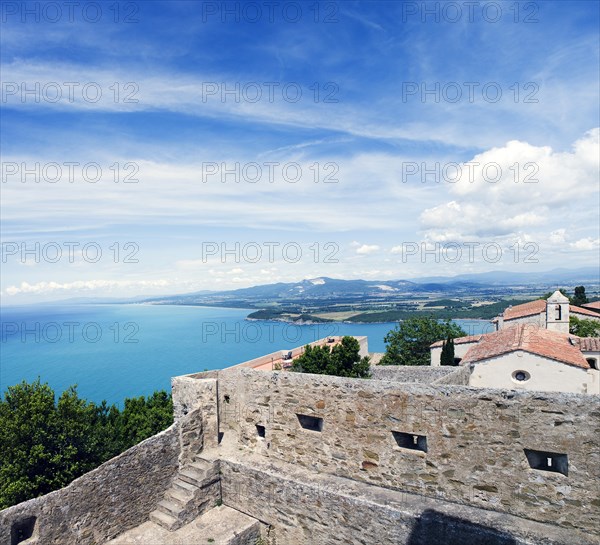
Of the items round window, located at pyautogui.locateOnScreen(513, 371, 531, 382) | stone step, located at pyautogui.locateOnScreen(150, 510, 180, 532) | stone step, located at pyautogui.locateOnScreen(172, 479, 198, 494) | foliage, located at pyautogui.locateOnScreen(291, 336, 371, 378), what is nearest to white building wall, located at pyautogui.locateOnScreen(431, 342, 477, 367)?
foliage, located at pyautogui.locateOnScreen(291, 336, 371, 378)

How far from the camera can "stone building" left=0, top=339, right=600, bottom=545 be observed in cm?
693

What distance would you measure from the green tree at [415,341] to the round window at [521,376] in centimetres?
1845

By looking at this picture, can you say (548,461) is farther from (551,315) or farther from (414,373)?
(551,315)

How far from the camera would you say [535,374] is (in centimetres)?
1412

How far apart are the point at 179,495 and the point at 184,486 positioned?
0.71 ft

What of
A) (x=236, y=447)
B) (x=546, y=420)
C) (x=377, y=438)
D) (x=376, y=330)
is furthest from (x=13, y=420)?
(x=376, y=330)

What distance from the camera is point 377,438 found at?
28.3ft

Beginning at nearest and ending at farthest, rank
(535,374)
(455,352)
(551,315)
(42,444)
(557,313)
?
(42,444) < (535,374) < (557,313) < (551,315) < (455,352)

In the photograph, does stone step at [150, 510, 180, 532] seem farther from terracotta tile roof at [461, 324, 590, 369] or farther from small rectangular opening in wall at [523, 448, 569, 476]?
terracotta tile roof at [461, 324, 590, 369]

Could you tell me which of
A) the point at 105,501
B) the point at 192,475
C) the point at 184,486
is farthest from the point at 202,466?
the point at 105,501

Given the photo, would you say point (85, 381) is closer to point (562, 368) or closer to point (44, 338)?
point (562, 368)

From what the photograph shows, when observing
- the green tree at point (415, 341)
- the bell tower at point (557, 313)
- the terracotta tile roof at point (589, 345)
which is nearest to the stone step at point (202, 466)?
the terracotta tile roof at point (589, 345)

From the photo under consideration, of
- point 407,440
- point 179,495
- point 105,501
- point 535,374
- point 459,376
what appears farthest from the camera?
point 459,376

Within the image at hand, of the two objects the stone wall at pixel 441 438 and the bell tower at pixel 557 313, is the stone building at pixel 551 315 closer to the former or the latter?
the bell tower at pixel 557 313
